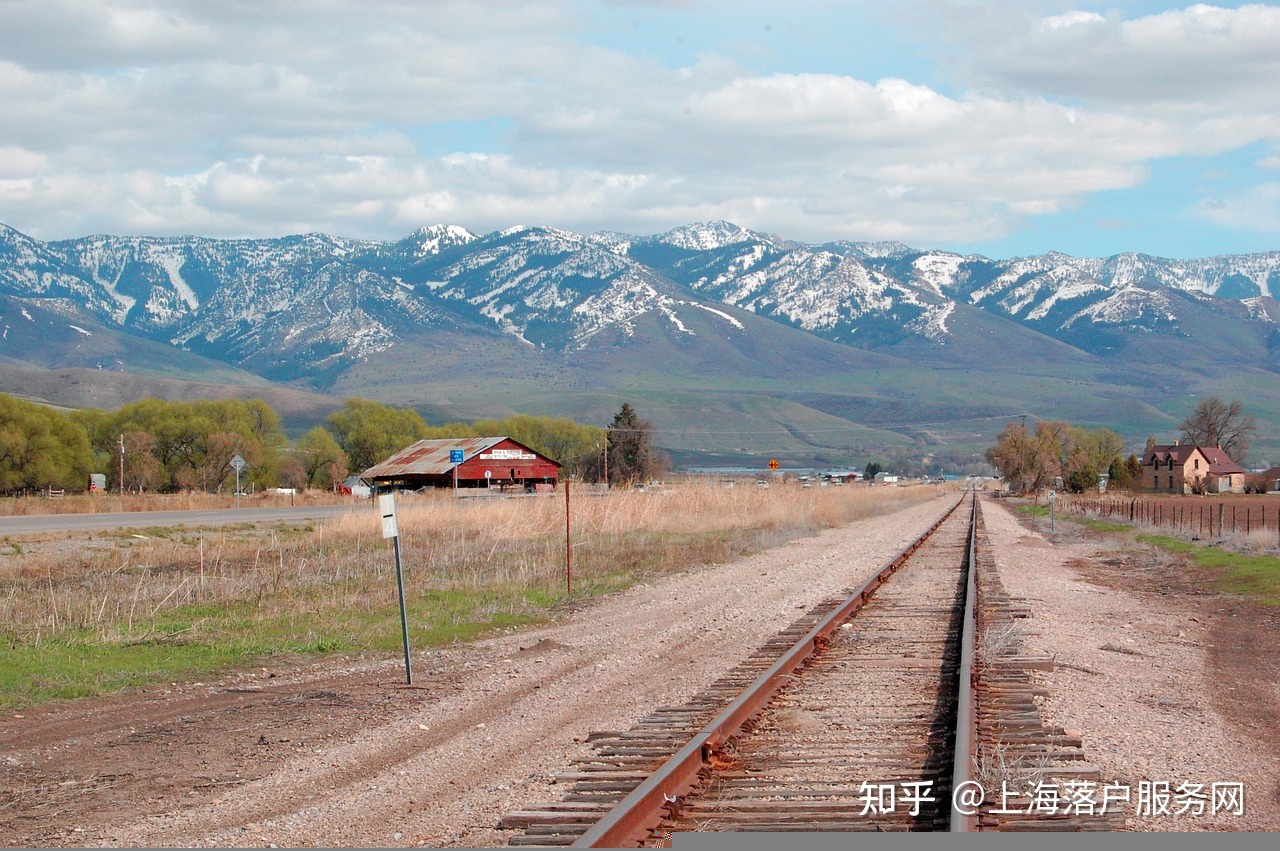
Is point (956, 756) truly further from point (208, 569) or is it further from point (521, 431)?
point (521, 431)

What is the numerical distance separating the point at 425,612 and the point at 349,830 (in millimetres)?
10795

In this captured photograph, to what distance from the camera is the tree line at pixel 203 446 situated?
286 ft

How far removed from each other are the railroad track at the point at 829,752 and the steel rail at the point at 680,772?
13mm

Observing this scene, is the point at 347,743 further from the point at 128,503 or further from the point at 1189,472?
the point at 1189,472

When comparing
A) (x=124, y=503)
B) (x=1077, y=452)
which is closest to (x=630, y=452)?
(x=124, y=503)

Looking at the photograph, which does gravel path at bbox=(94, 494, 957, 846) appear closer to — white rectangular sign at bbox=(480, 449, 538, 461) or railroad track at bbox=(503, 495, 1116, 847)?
railroad track at bbox=(503, 495, 1116, 847)

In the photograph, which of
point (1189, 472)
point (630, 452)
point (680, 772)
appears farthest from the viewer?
point (1189, 472)

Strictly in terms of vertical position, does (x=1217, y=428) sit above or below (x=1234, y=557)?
above

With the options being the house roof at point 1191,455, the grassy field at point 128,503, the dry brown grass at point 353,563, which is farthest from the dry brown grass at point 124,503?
the house roof at point 1191,455

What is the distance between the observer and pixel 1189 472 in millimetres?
131000

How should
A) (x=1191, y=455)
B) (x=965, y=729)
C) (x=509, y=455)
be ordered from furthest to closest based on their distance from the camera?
(x=1191, y=455)
(x=509, y=455)
(x=965, y=729)

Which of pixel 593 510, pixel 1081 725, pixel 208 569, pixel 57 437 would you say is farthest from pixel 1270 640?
pixel 57 437

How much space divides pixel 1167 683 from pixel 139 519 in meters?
42.6

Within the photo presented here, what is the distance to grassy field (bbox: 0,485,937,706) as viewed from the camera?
A: 581 inches
